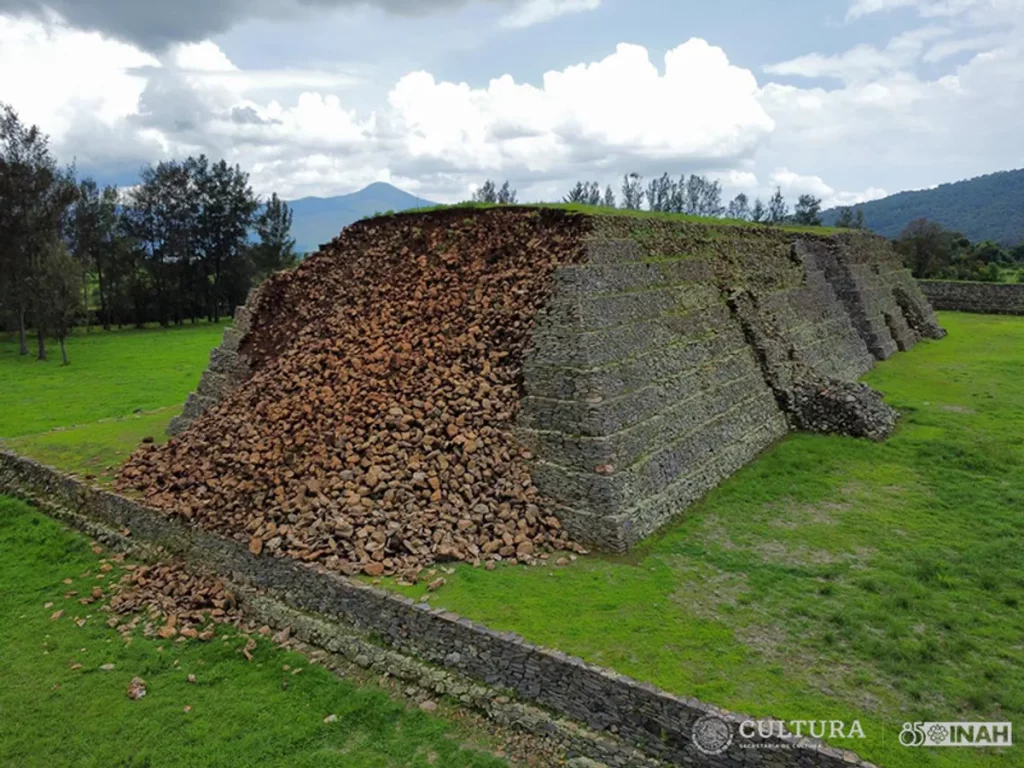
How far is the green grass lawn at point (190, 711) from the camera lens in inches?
337

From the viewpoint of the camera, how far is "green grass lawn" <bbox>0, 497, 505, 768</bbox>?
8.56 metres

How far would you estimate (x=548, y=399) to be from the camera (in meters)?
12.7

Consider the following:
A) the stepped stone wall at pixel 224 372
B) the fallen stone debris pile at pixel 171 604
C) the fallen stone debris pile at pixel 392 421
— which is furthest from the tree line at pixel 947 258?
the fallen stone debris pile at pixel 171 604

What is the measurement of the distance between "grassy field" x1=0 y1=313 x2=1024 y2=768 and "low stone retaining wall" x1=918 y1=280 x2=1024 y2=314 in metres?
30.6

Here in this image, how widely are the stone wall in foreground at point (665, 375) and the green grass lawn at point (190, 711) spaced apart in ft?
14.9

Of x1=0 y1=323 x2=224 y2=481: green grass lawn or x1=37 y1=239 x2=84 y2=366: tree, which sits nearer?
x1=0 y1=323 x2=224 y2=481: green grass lawn

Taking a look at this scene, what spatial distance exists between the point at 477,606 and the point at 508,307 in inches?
267

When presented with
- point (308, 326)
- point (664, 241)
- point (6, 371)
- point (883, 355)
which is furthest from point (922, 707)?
point (6, 371)

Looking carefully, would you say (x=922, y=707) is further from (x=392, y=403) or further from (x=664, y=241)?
(x=664, y=241)

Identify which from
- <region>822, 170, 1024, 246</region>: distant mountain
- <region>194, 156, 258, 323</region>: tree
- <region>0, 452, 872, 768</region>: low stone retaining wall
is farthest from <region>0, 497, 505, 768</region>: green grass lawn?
<region>822, 170, 1024, 246</region>: distant mountain

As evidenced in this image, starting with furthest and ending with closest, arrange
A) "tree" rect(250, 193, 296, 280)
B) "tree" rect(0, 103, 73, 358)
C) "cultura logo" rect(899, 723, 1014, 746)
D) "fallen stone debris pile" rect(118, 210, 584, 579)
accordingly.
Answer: "tree" rect(250, 193, 296, 280), "tree" rect(0, 103, 73, 358), "fallen stone debris pile" rect(118, 210, 584, 579), "cultura logo" rect(899, 723, 1014, 746)

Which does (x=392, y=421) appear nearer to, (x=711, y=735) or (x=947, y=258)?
(x=711, y=735)

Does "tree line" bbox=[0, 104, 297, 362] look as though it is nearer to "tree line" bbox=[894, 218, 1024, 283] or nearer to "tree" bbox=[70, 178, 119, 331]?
"tree" bbox=[70, 178, 119, 331]

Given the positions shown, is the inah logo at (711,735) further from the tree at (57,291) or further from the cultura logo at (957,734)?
the tree at (57,291)
